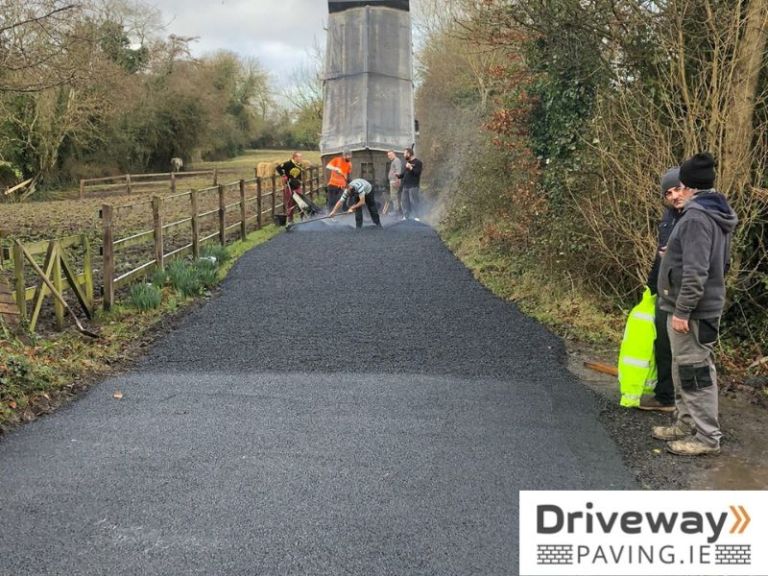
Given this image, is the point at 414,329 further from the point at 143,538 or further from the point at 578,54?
the point at 143,538

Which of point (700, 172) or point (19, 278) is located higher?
point (700, 172)

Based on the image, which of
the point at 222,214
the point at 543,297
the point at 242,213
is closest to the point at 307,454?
the point at 543,297

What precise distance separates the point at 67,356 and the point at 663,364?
15.6 ft

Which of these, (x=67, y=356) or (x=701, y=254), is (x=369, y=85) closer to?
(x=67, y=356)

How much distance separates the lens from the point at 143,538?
10.4 ft

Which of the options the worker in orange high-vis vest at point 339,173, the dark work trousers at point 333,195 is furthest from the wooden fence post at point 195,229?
the dark work trousers at point 333,195

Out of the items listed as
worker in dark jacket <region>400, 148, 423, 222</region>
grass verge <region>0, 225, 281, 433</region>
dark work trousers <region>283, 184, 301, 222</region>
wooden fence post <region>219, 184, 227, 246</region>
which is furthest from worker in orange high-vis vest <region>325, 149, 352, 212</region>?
grass verge <region>0, 225, 281, 433</region>

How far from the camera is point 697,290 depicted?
396cm

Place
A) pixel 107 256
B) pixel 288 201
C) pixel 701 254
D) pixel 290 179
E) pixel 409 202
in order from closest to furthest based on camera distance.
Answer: pixel 701 254
pixel 107 256
pixel 290 179
pixel 288 201
pixel 409 202

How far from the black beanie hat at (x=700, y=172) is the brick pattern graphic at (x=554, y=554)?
2250mm

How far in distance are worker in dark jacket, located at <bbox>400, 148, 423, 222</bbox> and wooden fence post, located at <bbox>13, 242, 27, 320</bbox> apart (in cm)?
1154

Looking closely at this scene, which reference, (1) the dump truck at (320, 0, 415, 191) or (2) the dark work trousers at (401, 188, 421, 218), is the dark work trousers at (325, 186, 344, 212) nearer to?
(2) the dark work trousers at (401, 188, 421, 218)

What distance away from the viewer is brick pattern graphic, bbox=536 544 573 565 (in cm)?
282

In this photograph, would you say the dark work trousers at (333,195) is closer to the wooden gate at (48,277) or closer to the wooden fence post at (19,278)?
the wooden gate at (48,277)
